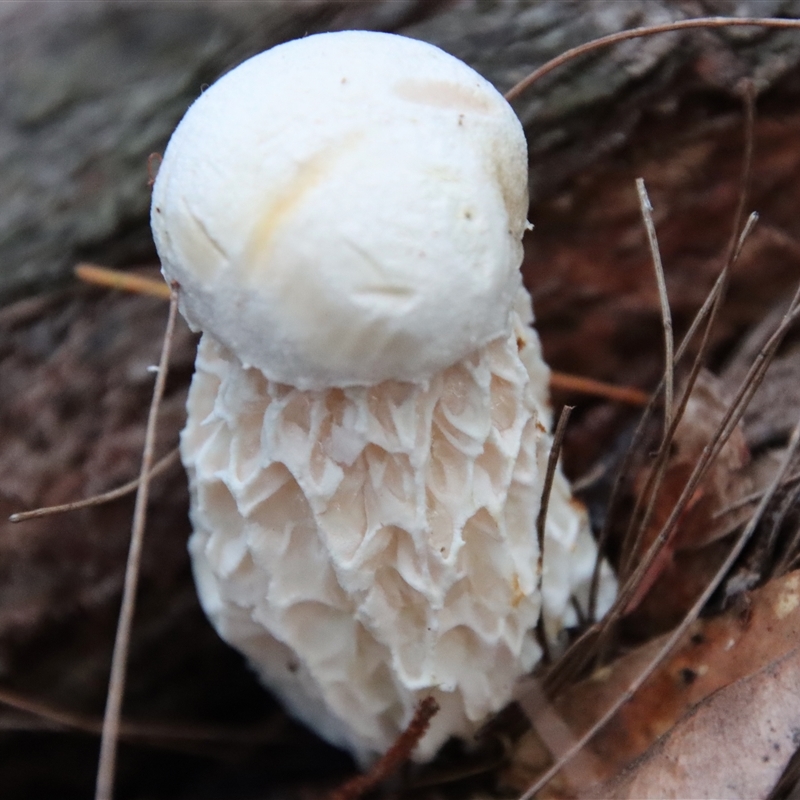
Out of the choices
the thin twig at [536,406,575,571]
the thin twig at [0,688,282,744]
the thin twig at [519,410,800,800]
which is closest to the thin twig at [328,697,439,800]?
the thin twig at [519,410,800,800]

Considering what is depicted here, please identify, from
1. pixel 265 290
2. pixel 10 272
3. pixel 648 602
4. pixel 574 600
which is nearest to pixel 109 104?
pixel 10 272

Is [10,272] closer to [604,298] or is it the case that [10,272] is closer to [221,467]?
[221,467]

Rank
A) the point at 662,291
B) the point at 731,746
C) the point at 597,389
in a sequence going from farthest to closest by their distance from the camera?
the point at 597,389
the point at 662,291
the point at 731,746

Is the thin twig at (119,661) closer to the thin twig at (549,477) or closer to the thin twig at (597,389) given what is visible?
the thin twig at (549,477)

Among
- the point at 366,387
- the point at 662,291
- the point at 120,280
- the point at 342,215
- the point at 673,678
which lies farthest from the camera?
the point at 120,280

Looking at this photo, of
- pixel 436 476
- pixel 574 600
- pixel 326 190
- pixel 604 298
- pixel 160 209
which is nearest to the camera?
pixel 326 190

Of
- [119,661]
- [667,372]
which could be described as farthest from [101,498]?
[667,372]

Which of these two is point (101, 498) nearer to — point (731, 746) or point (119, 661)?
point (119, 661)

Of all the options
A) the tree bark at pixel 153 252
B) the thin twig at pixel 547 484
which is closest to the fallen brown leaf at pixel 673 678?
the thin twig at pixel 547 484
